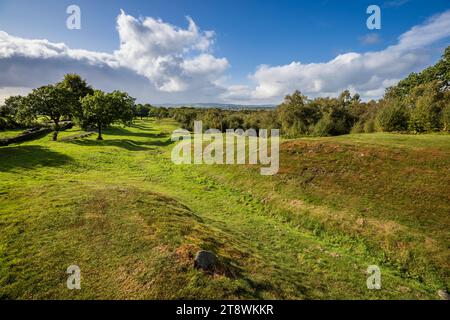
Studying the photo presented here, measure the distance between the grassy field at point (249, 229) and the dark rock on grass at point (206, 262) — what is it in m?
0.34

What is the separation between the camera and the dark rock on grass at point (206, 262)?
9797 millimetres

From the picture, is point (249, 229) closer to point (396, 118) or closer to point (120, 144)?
point (120, 144)

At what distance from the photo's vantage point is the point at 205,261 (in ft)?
32.7

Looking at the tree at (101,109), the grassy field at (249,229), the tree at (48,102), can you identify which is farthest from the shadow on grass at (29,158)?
the tree at (101,109)

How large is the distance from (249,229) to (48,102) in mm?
51416

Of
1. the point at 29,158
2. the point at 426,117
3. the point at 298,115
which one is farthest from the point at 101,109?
the point at 426,117

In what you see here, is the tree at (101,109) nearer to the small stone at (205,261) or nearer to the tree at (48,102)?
the tree at (48,102)

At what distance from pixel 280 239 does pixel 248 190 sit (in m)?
10.0

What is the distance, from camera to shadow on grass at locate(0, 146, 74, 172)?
2684 centimetres

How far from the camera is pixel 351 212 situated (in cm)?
1872

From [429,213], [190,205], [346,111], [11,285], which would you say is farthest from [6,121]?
[346,111]

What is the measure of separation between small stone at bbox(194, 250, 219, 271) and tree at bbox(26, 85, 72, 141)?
5344cm

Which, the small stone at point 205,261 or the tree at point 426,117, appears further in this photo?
the tree at point 426,117

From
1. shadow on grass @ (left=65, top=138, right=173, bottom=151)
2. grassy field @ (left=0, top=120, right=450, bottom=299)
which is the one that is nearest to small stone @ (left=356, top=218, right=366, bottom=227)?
grassy field @ (left=0, top=120, right=450, bottom=299)
